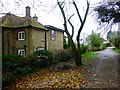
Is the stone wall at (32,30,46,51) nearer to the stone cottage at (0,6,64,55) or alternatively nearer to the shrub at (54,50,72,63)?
the stone cottage at (0,6,64,55)

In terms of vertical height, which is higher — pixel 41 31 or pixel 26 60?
pixel 41 31

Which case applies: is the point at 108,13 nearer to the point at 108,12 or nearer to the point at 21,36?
the point at 108,12

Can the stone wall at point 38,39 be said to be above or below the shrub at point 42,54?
above

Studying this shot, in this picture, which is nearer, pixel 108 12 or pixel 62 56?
pixel 108 12

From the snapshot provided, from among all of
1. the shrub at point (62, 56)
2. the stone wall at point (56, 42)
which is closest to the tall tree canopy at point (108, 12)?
the shrub at point (62, 56)

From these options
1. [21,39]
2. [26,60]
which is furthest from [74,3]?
[21,39]

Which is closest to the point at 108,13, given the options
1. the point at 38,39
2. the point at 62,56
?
the point at 62,56

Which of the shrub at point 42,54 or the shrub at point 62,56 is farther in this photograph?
the shrub at point 62,56

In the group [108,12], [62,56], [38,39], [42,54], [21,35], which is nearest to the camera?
[42,54]

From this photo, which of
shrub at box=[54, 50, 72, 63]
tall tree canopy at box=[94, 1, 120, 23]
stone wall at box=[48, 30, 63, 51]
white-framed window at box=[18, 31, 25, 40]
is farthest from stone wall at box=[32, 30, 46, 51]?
tall tree canopy at box=[94, 1, 120, 23]

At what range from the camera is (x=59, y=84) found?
10.6 m

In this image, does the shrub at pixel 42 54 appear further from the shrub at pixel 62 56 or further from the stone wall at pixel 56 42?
the stone wall at pixel 56 42

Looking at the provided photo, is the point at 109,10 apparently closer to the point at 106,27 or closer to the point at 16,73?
the point at 106,27

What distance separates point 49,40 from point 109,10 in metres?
14.1
